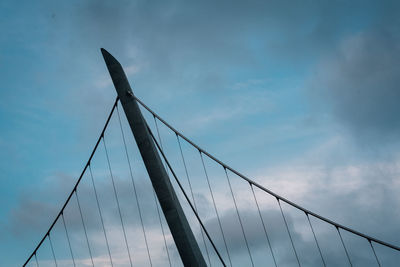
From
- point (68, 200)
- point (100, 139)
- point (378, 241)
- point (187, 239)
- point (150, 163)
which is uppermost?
point (100, 139)

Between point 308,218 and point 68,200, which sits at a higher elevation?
point 68,200

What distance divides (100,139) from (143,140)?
6518 mm

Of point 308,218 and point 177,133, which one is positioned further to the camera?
point 177,133

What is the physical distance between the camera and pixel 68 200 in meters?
24.9

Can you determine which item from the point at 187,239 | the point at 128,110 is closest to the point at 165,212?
the point at 187,239

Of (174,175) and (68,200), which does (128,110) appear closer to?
(174,175)

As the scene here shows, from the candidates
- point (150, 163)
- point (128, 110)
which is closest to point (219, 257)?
point (150, 163)

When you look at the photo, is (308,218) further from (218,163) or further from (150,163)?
(150,163)

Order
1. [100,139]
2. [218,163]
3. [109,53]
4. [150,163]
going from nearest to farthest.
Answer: [150,163]
[109,53]
[218,163]
[100,139]

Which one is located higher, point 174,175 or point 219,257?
point 174,175

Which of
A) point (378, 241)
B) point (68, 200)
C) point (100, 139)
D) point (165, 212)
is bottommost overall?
point (378, 241)

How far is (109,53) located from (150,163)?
15.8 ft

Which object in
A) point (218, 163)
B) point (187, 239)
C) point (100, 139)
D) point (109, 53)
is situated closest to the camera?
point (187, 239)

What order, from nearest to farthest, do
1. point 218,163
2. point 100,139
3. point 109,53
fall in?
point 109,53, point 218,163, point 100,139
